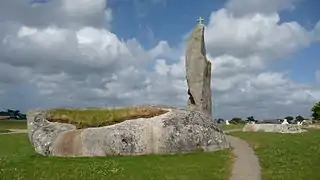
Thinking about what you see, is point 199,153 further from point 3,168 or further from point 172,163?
point 3,168

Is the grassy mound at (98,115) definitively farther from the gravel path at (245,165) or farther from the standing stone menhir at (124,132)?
the gravel path at (245,165)

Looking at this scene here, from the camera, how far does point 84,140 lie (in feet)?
83.5

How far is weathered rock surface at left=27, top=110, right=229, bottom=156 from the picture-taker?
83.5ft

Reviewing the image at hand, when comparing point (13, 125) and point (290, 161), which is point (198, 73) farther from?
point (13, 125)

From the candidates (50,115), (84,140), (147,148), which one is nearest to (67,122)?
(50,115)

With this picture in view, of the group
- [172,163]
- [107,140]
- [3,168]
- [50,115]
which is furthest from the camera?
[50,115]

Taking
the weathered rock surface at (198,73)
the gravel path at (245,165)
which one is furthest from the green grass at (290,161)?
the weathered rock surface at (198,73)

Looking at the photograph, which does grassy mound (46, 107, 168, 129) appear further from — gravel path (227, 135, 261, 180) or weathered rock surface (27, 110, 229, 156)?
gravel path (227, 135, 261, 180)

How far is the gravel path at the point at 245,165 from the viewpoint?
17609 mm

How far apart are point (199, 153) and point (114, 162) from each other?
5930mm

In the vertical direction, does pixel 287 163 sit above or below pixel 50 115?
below

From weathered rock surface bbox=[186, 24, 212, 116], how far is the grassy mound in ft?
36.0

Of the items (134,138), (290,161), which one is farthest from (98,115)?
(290,161)

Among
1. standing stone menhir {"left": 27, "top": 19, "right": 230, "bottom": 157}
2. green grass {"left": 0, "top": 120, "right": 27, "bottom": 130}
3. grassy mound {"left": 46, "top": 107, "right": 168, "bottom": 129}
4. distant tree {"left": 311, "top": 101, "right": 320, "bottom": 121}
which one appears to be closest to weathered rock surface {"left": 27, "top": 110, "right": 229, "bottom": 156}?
standing stone menhir {"left": 27, "top": 19, "right": 230, "bottom": 157}
